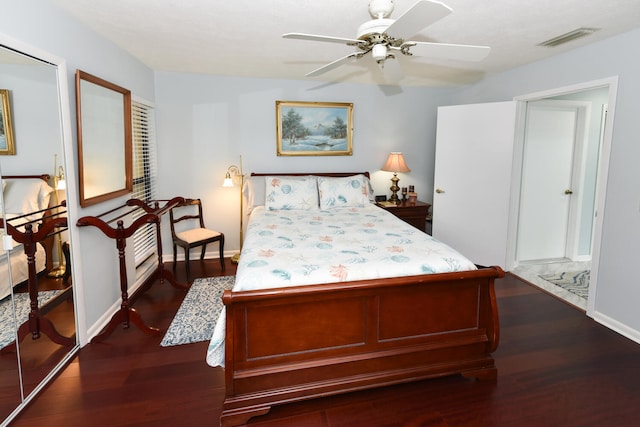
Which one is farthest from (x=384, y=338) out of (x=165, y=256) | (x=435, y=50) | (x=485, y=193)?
(x=165, y=256)

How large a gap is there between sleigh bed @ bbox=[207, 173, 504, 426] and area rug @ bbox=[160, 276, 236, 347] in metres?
0.83

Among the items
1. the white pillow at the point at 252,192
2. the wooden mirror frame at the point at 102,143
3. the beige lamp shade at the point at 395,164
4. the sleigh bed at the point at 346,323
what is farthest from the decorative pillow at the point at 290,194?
the sleigh bed at the point at 346,323

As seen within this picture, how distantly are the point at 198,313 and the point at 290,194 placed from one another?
62.6 inches

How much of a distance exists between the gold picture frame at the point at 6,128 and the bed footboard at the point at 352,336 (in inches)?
49.5

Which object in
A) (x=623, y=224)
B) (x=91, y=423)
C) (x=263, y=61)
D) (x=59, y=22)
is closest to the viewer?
(x=91, y=423)

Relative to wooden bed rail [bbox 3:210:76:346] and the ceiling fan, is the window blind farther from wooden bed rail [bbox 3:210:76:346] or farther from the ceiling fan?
the ceiling fan

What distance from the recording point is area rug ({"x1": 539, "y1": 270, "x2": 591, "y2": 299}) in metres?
3.53

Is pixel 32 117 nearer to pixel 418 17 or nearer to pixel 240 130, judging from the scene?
pixel 418 17

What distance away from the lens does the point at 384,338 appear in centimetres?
202

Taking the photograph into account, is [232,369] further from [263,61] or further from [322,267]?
[263,61]

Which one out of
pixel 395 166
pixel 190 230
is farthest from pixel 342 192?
pixel 190 230

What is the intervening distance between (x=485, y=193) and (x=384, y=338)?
104 inches

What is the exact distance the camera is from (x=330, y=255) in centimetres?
227

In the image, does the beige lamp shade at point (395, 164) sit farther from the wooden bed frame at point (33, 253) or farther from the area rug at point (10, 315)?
the area rug at point (10, 315)
